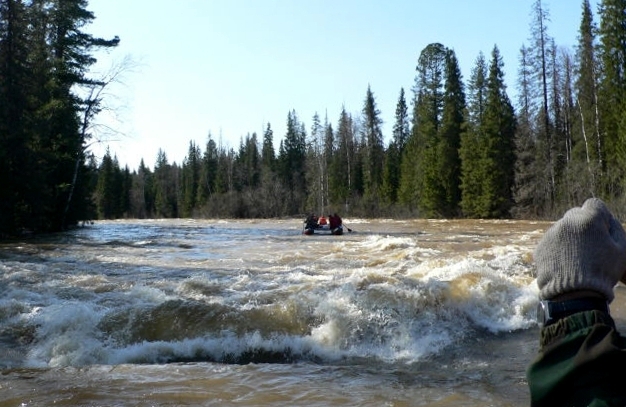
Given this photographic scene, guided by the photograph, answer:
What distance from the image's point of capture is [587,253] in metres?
1.53

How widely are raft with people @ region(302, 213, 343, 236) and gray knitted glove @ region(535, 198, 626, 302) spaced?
24.6 metres

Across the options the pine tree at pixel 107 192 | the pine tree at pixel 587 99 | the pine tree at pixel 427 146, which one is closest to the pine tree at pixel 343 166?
the pine tree at pixel 427 146

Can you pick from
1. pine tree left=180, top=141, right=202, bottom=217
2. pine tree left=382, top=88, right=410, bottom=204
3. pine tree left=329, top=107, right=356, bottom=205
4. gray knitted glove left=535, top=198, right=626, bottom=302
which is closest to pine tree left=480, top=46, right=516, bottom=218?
pine tree left=382, top=88, right=410, bottom=204

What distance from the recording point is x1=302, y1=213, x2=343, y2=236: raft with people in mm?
26328

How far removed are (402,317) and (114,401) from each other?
4338 millimetres

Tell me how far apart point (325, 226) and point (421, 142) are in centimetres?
2695

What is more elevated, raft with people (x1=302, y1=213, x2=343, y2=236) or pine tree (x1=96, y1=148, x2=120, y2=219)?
pine tree (x1=96, y1=148, x2=120, y2=219)

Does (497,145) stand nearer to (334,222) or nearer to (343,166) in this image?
(334,222)

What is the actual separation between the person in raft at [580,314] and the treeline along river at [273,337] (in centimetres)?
404

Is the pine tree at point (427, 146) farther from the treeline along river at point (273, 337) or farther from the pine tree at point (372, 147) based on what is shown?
the treeline along river at point (273, 337)

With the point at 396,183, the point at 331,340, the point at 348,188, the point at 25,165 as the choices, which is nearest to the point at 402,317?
the point at 331,340

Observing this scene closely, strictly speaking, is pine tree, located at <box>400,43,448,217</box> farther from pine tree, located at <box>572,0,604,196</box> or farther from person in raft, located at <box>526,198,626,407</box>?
person in raft, located at <box>526,198,626,407</box>

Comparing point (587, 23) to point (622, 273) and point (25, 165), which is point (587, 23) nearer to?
point (25, 165)

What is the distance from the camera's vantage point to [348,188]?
218ft
